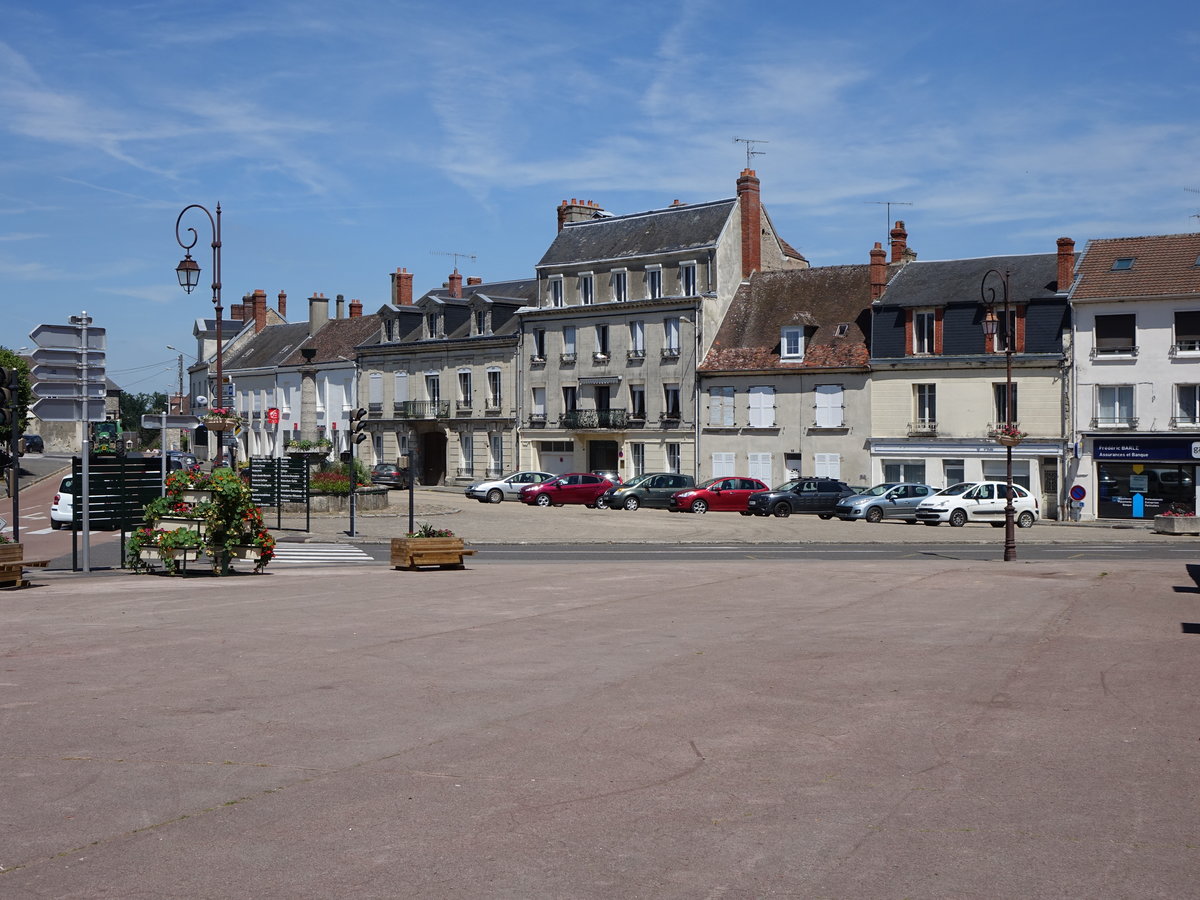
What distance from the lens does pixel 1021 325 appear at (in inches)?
1902

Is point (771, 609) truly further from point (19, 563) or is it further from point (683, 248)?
point (683, 248)

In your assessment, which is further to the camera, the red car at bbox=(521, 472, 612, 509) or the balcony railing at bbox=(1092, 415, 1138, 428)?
the red car at bbox=(521, 472, 612, 509)

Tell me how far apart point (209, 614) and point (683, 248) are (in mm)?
42942

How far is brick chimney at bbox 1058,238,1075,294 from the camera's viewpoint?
156ft

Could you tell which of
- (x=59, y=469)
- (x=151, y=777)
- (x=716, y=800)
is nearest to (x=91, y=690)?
(x=151, y=777)

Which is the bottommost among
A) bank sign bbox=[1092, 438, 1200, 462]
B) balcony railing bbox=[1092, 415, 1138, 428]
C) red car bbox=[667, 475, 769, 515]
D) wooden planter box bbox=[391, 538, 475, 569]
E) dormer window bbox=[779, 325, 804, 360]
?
wooden planter box bbox=[391, 538, 475, 569]

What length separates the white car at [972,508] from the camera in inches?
1629

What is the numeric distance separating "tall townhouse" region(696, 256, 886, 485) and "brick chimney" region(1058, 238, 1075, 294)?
703 cm

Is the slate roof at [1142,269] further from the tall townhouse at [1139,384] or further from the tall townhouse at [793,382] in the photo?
the tall townhouse at [793,382]

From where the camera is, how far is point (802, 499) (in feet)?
146

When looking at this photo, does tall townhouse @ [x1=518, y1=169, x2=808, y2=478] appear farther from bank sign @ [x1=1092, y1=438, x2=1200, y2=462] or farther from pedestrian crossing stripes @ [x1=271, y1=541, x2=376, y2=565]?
pedestrian crossing stripes @ [x1=271, y1=541, x2=376, y2=565]

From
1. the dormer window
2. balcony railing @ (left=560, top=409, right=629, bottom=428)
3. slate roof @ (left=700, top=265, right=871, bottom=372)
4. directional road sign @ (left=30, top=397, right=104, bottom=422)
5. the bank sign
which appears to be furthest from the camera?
balcony railing @ (left=560, top=409, right=629, bottom=428)

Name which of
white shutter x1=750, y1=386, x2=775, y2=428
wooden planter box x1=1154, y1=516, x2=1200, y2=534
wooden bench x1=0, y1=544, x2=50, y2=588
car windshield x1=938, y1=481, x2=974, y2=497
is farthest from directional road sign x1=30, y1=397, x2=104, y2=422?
white shutter x1=750, y1=386, x2=775, y2=428

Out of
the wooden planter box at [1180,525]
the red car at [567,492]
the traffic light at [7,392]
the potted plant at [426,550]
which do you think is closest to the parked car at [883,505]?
the wooden planter box at [1180,525]
